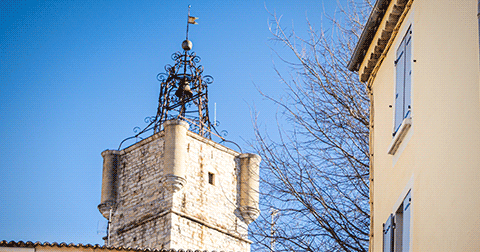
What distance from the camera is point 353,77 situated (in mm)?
13680

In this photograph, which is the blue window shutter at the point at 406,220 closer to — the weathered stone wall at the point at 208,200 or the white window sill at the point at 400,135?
the white window sill at the point at 400,135

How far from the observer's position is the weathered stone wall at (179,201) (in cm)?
3127

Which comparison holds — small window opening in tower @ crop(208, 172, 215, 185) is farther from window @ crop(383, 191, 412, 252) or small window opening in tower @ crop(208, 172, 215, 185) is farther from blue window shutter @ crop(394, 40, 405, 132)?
window @ crop(383, 191, 412, 252)

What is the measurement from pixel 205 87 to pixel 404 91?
2498cm

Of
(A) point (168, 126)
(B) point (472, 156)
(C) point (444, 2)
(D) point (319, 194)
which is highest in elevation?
(A) point (168, 126)

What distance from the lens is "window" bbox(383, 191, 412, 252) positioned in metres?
9.20

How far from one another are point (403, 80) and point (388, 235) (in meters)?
1.75

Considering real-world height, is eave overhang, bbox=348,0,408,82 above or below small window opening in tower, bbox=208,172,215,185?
below

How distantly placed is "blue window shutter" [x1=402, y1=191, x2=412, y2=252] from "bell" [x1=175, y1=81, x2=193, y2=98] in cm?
→ 2526

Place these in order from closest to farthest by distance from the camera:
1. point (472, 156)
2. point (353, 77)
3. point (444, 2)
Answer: point (472, 156), point (444, 2), point (353, 77)

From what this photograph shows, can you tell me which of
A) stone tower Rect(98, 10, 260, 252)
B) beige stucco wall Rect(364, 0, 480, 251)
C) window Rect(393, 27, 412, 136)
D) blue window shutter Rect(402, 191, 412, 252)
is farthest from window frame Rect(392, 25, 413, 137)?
stone tower Rect(98, 10, 260, 252)

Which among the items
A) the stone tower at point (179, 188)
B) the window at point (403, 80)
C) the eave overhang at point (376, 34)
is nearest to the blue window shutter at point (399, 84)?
the window at point (403, 80)

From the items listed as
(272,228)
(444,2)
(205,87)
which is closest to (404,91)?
(444,2)

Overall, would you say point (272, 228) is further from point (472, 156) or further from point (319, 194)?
point (472, 156)
